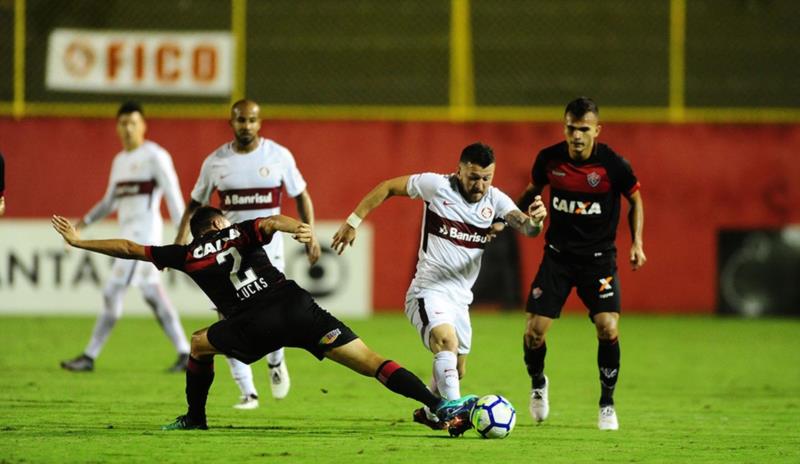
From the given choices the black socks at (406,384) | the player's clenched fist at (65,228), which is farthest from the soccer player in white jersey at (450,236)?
the player's clenched fist at (65,228)

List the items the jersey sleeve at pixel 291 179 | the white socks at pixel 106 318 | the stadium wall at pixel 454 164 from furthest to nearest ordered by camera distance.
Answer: the stadium wall at pixel 454 164, the white socks at pixel 106 318, the jersey sleeve at pixel 291 179

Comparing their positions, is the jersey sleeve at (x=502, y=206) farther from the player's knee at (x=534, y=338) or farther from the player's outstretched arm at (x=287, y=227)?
the player's outstretched arm at (x=287, y=227)

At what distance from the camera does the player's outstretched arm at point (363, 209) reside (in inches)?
326

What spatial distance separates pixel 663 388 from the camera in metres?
11.5

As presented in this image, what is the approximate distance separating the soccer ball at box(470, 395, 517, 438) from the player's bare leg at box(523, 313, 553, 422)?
3.98 feet

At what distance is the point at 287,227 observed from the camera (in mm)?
7953

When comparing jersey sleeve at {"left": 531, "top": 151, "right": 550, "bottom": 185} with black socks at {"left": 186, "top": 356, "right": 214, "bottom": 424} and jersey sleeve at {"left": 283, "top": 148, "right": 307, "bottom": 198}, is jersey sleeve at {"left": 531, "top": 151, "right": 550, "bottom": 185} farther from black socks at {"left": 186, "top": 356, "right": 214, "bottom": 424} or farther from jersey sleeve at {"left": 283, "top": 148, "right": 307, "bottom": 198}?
black socks at {"left": 186, "top": 356, "right": 214, "bottom": 424}

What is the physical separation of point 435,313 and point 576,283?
1207 mm

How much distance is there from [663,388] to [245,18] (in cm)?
1011

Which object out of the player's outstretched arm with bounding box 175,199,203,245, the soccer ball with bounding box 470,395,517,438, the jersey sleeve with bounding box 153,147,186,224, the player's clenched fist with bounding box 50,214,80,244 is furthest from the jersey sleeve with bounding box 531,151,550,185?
the jersey sleeve with bounding box 153,147,186,224

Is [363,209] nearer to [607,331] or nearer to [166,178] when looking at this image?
[607,331]

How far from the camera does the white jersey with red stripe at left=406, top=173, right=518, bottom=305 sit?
8.81 meters

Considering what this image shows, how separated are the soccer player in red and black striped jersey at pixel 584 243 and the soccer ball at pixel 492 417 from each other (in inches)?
48.7

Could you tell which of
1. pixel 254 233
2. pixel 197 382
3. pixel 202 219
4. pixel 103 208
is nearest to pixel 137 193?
pixel 103 208
